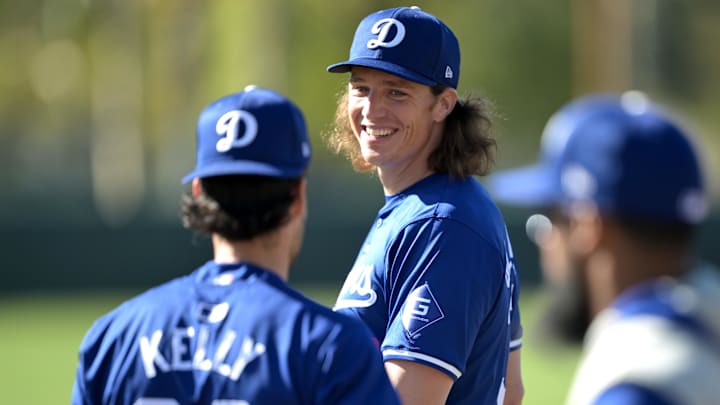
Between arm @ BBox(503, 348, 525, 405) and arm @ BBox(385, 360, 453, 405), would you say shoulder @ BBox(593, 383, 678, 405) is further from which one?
arm @ BBox(503, 348, 525, 405)

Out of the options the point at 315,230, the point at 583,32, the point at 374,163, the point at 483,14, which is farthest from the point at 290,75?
the point at 374,163

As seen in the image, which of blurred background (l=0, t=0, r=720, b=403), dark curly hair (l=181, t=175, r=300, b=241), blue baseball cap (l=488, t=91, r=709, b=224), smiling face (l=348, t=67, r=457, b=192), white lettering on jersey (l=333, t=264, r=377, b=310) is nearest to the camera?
blue baseball cap (l=488, t=91, r=709, b=224)

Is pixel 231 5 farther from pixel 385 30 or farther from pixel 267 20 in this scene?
pixel 385 30

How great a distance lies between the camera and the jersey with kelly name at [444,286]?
13.8 ft

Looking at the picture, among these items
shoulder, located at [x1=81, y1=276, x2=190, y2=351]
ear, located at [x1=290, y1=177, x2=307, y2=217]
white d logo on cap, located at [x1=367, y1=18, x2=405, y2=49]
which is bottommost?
shoulder, located at [x1=81, y1=276, x2=190, y2=351]

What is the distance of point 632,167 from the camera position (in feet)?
9.32

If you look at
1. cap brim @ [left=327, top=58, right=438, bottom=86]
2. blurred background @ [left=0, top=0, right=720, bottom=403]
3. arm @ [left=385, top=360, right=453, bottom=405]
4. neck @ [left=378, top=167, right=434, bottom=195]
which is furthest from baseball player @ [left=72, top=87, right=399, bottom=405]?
blurred background @ [left=0, top=0, right=720, bottom=403]

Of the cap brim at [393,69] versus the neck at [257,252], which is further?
the cap brim at [393,69]

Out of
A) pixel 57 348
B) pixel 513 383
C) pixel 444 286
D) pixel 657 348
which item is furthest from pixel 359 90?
pixel 57 348

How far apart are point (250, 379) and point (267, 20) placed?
119ft

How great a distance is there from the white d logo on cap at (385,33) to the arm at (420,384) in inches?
49.5

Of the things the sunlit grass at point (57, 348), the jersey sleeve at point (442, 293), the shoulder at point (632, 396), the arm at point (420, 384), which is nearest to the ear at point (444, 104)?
the jersey sleeve at point (442, 293)

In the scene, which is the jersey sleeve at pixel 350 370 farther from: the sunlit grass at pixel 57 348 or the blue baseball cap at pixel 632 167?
the sunlit grass at pixel 57 348

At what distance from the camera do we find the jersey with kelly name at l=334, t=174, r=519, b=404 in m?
4.19
